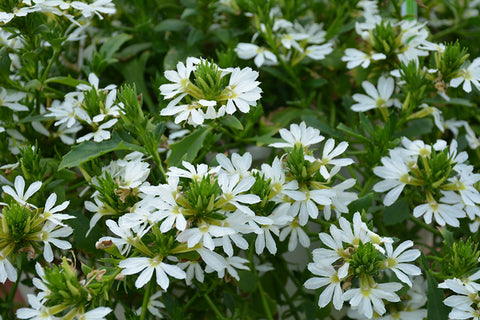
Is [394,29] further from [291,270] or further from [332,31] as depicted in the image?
[291,270]

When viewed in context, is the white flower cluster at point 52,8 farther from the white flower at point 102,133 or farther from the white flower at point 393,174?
the white flower at point 393,174

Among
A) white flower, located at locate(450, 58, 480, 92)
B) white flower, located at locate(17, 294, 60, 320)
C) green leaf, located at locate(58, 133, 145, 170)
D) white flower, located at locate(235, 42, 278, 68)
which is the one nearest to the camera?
white flower, located at locate(17, 294, 60, 320)

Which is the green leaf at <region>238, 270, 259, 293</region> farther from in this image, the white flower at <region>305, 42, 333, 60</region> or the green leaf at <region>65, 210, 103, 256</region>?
the white flower at <region>305, 42, 333, 60</region>

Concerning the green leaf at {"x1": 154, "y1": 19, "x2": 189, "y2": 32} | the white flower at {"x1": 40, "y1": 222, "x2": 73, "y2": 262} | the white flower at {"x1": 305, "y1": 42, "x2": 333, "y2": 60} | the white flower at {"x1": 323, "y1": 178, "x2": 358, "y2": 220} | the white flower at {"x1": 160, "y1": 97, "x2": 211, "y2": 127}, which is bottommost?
the white flower at {"x1": 323, "y1": 178, "x2": 358, "y2": 220}

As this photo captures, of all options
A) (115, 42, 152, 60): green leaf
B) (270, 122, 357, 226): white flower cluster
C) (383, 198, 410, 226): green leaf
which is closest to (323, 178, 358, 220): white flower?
(270, 122, 357, 226): white flower cluster

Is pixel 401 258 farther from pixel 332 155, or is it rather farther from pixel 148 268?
pixel 148 268

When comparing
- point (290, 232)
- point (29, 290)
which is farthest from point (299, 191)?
point (29, 290)
